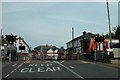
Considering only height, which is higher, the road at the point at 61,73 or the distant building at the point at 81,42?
the distant building at the point at 81,42

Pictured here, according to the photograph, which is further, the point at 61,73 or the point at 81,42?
the point at 81,42

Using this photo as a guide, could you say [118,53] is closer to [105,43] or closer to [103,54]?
[103,54]

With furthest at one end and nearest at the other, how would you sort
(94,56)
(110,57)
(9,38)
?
1. (9,38)
2. (94,56)
3. (110,57)

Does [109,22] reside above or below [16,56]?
above

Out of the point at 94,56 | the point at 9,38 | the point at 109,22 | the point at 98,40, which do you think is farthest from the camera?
Answer: the point at 9,38

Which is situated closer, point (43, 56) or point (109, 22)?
point (109, 22)

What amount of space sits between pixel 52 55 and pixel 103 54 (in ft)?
41.2

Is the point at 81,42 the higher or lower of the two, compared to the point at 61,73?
higher

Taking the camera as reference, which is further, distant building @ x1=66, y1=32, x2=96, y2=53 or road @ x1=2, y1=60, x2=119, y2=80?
distant building @ x1=66, y1=32, x2=96, y2=53

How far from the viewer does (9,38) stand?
8000 cm

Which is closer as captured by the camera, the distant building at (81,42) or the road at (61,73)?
the road at (61,73)

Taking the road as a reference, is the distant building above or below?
above

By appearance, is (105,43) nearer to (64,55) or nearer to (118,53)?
(64,55)

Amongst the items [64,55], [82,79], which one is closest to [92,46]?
[64,55]
